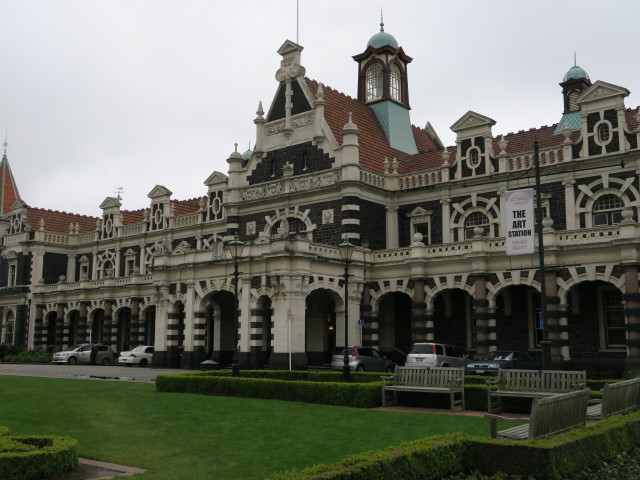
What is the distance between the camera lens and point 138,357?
1826 inches

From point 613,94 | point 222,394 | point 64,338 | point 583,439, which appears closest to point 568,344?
point 613,94

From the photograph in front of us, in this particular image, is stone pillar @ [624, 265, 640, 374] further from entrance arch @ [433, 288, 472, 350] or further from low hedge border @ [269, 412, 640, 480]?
low hedge border @ [269, 412, 640, 480]

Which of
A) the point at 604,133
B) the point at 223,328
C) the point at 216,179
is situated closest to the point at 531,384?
the point at 604,133

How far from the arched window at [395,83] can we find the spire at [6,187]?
44.0 m

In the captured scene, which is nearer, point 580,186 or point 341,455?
point 341,455

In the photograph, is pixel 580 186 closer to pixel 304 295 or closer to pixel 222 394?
pixel 304 295

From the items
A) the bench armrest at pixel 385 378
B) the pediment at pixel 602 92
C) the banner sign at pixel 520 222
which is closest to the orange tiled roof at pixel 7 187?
the pediment at pixel 602 92

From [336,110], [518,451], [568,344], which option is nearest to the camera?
[518,451]

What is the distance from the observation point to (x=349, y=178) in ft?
132

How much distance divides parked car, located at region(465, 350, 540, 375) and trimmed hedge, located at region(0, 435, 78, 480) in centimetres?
2087

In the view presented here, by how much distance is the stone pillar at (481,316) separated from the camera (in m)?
35.0

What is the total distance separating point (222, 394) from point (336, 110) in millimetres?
26542

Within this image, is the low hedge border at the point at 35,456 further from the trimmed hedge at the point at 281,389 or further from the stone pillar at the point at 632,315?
the stone pillar at the point at 632,315

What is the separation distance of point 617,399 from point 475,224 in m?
26.8
